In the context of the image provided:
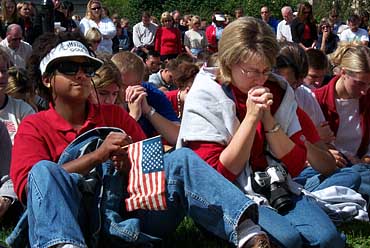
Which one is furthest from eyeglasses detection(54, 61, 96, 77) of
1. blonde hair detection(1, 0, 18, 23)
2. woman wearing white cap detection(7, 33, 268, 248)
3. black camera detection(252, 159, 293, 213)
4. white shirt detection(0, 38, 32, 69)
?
blonde hair detection(1, 0, 18, 23)

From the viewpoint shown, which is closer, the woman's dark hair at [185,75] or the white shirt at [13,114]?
the white shirt at [13,114]

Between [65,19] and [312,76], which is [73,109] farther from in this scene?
[65,19]

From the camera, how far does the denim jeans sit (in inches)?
135

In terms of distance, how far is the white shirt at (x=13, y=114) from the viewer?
18.4ft

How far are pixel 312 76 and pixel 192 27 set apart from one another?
1211 centimetres

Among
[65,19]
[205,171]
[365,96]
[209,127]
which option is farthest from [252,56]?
[65,19]

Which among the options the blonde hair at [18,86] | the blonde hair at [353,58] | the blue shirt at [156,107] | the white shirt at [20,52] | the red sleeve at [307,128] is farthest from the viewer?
the white shirt at [20,52]

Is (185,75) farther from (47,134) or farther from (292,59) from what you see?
(47,134)

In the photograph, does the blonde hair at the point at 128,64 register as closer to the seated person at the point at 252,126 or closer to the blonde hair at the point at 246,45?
the seated person at the point at 252,126

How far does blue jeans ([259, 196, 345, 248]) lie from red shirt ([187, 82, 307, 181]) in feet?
0.92

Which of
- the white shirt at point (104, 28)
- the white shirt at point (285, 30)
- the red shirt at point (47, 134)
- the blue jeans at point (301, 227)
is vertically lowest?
the white shirt at point (285, 30)

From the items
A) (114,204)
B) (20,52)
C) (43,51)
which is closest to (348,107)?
(114,204)

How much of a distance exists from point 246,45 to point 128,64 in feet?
5.13

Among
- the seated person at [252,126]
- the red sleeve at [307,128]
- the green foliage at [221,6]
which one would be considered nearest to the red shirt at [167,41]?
the green foliage at [221,6]
